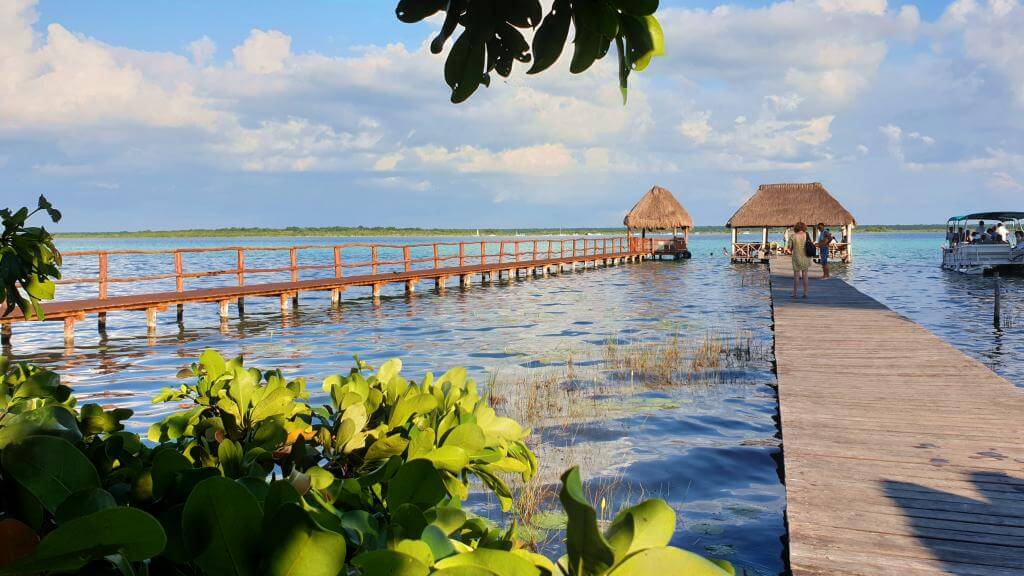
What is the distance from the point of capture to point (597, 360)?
10.5 metres

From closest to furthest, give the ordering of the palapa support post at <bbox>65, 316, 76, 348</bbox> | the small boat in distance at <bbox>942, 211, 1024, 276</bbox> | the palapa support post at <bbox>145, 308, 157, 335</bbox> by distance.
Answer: the palapa support post at <bbox>65, 316, 76, 348</bbox> → the palapa support post at <bbox>145, 308, 157, 335</bbox> → the small boat in distance at <bbox>942, 211, 1024, 276</bbox>

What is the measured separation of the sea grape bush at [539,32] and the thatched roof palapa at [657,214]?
4224 centimetres

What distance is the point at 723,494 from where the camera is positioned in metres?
5.22

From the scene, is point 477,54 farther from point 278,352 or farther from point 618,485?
point 278,352

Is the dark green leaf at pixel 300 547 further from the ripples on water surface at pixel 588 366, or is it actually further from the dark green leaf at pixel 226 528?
the ripples on water surface at pixel 588 366

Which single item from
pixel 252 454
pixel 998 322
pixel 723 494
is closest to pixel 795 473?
pixel 723 494

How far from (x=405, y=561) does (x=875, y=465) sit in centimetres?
419

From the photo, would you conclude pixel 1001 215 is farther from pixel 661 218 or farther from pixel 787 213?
pixel 661 218

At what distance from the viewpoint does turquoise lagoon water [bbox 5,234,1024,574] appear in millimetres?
5359

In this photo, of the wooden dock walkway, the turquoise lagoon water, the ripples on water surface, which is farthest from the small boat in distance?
the wooden dock walkway

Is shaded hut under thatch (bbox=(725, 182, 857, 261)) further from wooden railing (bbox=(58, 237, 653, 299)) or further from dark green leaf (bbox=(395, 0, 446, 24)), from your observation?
dark green leaf (bbox=(395, 0, 446, 24))

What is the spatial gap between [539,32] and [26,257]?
5.88ft

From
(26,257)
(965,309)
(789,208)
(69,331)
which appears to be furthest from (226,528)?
(789,208)

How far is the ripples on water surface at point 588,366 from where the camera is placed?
531 centimetres
